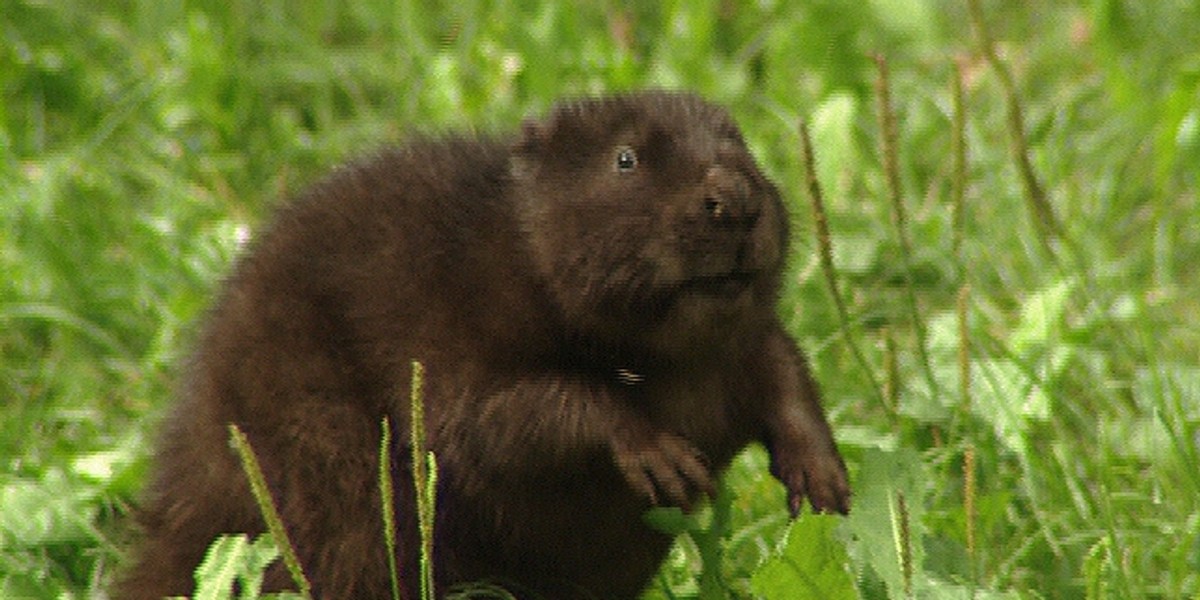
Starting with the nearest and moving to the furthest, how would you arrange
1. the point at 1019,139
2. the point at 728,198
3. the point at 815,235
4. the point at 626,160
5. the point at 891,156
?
the point at 728,198, the point at 626,160, the point at 891,156, the point at 1019,139, the point at 815,235

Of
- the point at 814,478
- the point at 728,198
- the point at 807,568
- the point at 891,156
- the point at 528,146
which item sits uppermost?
the point at 528,146

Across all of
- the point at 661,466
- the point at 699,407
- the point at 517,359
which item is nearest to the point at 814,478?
the point at 699,407

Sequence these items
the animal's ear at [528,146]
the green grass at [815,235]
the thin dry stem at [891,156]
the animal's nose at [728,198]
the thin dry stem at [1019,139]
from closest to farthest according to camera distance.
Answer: the animal's nose at [728,198] < the animal's ear at [528,146] < the thin dry stem at [891,156] < the green grass at [815,235] < the thin dry stem at [1019,139]

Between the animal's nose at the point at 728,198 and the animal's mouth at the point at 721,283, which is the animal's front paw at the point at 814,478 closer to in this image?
the animal's mouth at the point at 721,283

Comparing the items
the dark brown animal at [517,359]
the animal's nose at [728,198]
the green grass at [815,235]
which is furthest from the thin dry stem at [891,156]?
the animal's nose at [728,198]

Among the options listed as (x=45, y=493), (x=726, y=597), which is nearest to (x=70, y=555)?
(x=45, y=493)

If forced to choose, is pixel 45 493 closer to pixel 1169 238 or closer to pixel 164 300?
pixel 164 300

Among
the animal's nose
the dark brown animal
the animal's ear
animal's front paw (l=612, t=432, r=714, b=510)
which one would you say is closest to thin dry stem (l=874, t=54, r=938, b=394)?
the dark brown animal

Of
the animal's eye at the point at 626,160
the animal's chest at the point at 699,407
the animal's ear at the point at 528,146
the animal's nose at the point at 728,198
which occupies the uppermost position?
the animal's ear at the point at 528,146

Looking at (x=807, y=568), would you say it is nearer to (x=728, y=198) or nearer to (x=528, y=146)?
(x=728, y=198)
